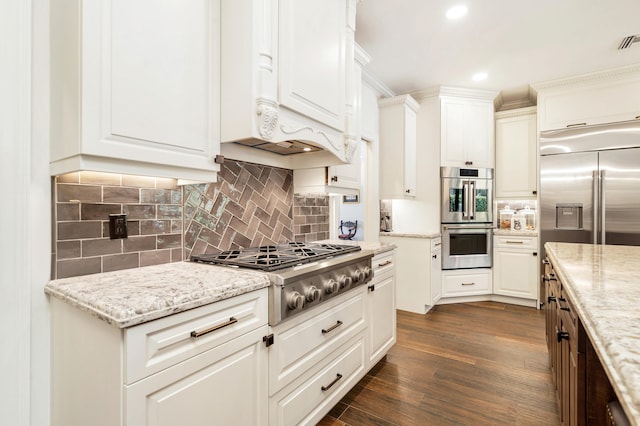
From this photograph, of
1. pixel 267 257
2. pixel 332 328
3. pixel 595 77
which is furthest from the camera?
pixel 595 77

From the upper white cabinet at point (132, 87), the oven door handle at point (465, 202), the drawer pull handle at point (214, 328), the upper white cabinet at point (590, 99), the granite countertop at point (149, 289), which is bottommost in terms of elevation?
the drawer pull handle at point (214, 328)

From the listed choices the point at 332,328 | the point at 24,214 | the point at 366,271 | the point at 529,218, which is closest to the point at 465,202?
the point at 529,218

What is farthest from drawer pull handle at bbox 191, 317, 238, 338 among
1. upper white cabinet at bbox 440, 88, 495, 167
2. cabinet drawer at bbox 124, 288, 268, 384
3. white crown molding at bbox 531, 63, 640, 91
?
white crown molding at bbox 531, 63, 640, 91

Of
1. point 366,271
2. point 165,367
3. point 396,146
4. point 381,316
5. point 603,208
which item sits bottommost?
point 381,316

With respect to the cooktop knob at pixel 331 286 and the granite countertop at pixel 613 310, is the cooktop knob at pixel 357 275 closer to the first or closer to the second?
the cooktop knob at pixel 331 286

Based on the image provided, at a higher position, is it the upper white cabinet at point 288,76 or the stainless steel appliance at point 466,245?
the upper white cabinet at point 288,76

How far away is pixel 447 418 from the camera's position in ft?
6.13

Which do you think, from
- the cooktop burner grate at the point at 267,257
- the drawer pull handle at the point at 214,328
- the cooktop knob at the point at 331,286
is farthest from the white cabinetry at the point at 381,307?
the drawer pull handle at the point at 214,328

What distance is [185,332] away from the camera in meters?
1.07

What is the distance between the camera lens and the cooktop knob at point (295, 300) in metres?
1.44

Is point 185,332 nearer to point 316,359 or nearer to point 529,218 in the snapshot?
point 316,359

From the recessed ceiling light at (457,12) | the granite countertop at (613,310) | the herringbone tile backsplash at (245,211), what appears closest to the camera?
the granite countertop at (613,310)

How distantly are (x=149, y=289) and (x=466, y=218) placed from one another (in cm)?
388

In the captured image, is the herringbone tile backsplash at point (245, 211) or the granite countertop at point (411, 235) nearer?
the herringbone tile backsplash at point (245, 211)
